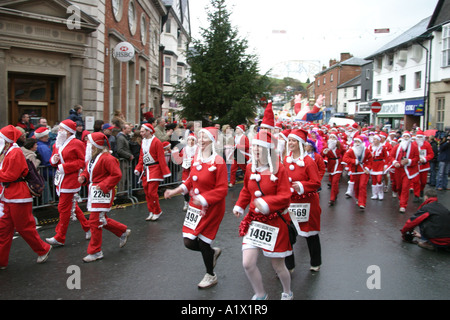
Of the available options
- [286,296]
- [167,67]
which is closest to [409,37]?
[167,67]

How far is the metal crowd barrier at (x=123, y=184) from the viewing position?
8.34 meters

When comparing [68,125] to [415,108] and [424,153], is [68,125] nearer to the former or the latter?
[424,153]

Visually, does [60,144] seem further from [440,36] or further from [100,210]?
[440,36]

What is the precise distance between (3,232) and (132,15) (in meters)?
19.4

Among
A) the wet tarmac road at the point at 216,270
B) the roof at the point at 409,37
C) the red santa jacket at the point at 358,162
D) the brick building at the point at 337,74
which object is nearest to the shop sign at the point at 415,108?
the roof at the point at 409,37

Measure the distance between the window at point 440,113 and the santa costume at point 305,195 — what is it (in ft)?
77.4

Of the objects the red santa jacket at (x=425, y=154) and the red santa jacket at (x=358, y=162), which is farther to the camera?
the red santa jacket at (x=425, y=154)

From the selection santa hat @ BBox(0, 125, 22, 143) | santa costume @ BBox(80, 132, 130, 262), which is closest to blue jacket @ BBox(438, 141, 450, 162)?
santa costume @ BBox(80, 132, 130, 262)

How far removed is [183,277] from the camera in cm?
504

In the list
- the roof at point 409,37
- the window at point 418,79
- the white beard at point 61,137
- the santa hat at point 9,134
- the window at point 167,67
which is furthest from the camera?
the window at point 167,67

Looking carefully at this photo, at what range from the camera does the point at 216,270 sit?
17.4 ft

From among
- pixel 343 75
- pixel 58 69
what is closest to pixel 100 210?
pixel 58 69

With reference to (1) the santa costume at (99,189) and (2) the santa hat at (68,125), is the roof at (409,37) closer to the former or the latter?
(2) the santa hat at (68,125)

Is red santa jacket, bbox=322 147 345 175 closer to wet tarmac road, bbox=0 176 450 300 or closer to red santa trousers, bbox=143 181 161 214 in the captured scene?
wet tarmac road, bbox=0 176 450 300
